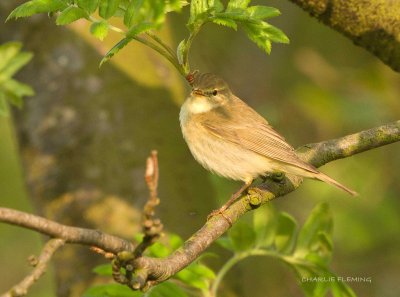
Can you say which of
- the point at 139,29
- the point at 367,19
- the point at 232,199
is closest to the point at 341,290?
the point at 232,199

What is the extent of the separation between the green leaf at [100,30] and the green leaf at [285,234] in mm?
1594

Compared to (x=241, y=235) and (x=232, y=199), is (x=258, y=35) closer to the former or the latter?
(x=241, y=235)

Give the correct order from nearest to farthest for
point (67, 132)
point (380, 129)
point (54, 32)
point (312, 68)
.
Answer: point (380, 129) → point (67, 132) → point (54, 32) → point (312, 68)

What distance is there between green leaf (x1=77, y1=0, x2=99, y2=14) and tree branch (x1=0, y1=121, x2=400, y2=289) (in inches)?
39.2

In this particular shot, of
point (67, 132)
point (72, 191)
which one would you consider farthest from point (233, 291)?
point (67, 132)

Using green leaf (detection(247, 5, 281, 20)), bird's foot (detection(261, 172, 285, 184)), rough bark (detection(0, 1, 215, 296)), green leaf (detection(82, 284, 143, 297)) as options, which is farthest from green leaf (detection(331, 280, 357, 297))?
rough bark (detection(0, 1, 215, 296))

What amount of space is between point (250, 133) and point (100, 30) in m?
→ 2.20

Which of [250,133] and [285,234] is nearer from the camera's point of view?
[285,234]

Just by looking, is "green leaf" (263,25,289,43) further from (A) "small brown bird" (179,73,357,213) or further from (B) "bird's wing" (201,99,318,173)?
(B) "bird's wing" (201,99,318,173)

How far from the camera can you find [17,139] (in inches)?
212

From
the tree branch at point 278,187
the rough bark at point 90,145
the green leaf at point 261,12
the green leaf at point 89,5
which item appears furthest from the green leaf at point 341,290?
the green leaf at point 89,5

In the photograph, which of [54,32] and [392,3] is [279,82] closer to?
[54,32]

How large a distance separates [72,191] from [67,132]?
0.44m

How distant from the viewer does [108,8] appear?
2.75m
